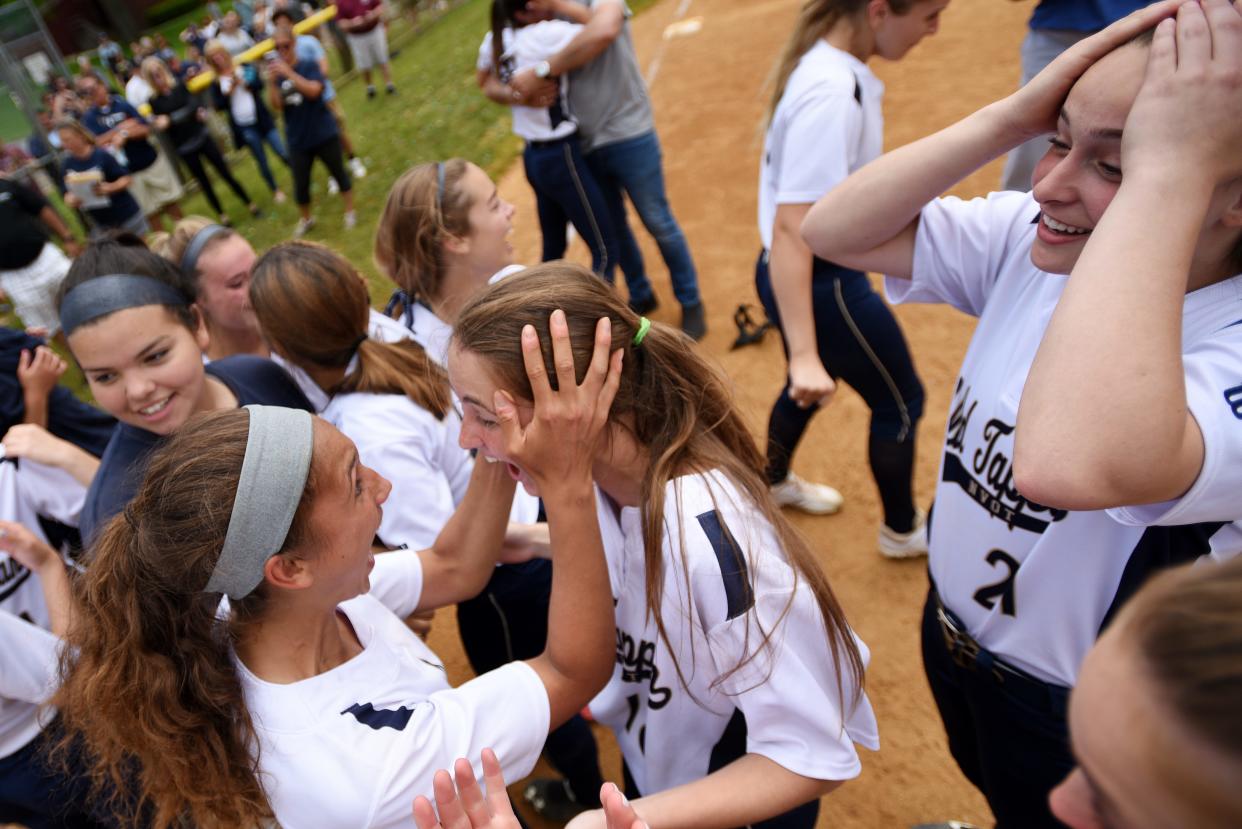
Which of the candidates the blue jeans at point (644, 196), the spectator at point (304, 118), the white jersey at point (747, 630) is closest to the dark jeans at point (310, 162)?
the spectator at point (304, 118)

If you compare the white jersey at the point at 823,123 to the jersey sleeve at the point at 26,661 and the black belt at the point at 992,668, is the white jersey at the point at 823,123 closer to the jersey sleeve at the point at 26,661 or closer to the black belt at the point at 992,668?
the black belt at the point at 992,668

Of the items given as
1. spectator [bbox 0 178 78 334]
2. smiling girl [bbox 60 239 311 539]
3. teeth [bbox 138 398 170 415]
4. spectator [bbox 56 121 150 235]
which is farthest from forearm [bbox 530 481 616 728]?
spectator [bbox 56 121 150 235]

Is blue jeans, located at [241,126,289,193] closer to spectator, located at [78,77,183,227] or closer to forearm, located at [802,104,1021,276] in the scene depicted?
spectator, located at [78,77,183,227]

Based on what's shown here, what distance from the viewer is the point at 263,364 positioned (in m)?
2.94

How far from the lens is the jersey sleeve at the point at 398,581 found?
2186mm

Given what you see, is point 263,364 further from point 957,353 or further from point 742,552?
point 957,353

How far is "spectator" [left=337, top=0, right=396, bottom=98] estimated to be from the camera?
513 inches

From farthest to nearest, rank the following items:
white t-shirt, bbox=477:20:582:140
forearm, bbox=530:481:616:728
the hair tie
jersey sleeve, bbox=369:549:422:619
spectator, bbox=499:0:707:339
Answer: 1. white t-shirt, bbox=477:20:582:140
2. spectator, bbox=499:0:707:339
3. jersey sleeve, bbox=369:549:422:619
4. the hair tie
5. forearm, bbox=530:481:616:728

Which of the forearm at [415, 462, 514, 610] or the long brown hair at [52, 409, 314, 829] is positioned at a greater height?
the long brown hair at [52, 409, 314, 829]

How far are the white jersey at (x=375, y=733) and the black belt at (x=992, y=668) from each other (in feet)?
3.16

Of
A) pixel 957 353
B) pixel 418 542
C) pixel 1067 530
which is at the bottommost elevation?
pixel 957 353

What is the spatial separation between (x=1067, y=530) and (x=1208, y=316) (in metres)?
0.45

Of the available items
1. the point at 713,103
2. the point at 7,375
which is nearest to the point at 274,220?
the point at 713,103

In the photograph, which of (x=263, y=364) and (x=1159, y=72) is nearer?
(x=1159, y=72)
